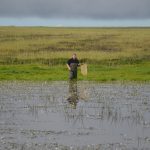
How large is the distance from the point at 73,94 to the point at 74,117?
8011 millimetres

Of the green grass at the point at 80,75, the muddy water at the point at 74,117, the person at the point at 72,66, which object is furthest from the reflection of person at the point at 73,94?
the green grass at the point at 80,75

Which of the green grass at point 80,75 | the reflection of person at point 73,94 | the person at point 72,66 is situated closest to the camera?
the reflection of person at point 73,94

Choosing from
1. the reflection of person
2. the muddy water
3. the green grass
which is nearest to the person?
the reflection of person

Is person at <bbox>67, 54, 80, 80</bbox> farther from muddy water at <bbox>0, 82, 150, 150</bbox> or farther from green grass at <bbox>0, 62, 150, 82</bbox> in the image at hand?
muddy water at <bbox>0, 82, 150, 150</bbox>

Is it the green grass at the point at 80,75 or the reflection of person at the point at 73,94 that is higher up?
the green grass at the point at 80,75

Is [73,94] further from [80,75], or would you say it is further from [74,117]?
[80,75]

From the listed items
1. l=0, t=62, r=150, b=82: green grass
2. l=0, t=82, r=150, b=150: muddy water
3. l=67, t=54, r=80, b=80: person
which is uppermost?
l=67, t=54, r=80, b=80: person

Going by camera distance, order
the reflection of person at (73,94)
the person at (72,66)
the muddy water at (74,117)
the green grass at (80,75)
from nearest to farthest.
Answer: the muddy water at (74,117)
the reflection of person at (73,94)
the person at (72,66)
the green grass at (80,75)

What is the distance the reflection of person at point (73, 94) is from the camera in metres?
26.0

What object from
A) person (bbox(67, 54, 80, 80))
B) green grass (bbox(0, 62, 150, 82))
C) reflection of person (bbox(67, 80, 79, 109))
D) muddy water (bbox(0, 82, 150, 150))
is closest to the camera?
muddy water (bbox(0, 82, 150, 150))

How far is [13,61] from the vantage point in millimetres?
51000

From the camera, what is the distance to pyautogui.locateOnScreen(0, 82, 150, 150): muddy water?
16750 mm

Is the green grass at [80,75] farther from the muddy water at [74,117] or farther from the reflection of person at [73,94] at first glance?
the muddy water at [74,117]

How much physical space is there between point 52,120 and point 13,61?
101ft
